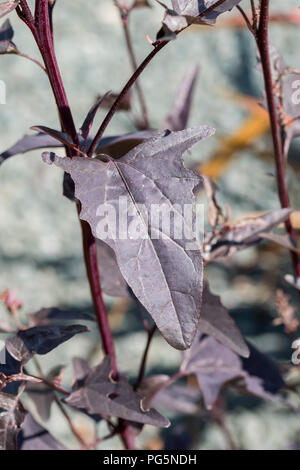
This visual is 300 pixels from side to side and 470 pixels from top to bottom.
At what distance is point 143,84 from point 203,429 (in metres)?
0.85

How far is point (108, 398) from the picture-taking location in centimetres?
69

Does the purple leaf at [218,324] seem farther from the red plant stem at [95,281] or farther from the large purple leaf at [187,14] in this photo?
the large purple leaf at [187,14]

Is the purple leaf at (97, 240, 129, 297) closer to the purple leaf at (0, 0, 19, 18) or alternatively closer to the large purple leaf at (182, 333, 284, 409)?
the large purple leaf at (182, 333, 284, 409)

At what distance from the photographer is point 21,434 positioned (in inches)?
31.7

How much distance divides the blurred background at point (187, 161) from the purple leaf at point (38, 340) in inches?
24.4

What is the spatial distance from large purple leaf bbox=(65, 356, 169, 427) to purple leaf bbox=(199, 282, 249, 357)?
12 centimetres

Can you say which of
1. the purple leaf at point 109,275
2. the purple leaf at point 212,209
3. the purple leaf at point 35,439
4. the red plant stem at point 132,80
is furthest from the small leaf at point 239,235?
the purple leaf at point 35,439

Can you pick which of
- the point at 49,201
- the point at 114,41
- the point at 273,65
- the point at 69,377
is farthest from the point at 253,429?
the point at 114,41

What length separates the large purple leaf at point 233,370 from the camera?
86 centimetres

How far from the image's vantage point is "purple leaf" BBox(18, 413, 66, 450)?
79cm

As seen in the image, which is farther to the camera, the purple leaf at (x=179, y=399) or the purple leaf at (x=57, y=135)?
the purple leaf at (x=179, y=399)

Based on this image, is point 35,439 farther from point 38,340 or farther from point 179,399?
point 179,399

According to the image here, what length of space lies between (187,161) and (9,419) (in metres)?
0.88

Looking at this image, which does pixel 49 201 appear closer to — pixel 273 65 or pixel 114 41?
pixel 114 41
